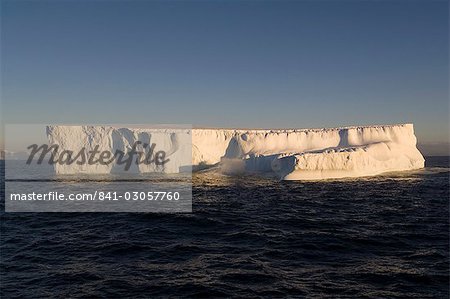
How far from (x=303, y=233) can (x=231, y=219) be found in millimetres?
4582

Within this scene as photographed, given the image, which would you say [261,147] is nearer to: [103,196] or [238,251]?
[103,196]

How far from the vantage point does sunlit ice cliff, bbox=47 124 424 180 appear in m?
39.9

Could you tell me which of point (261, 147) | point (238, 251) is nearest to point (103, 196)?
point (238, 251)

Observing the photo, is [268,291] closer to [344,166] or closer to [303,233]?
[303,233]

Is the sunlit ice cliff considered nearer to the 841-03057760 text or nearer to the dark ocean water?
the 841-03057760 text

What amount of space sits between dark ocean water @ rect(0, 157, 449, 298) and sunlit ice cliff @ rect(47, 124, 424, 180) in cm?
1500

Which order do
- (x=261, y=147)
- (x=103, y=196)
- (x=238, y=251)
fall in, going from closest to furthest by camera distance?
(x=238, y=251), (x=103, y=196), (x=261, y=147)

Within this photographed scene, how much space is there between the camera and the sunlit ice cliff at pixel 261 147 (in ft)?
131

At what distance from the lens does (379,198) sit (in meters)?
26.0

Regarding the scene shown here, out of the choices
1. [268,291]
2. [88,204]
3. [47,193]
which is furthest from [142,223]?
[47,193]

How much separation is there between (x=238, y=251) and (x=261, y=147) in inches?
1393

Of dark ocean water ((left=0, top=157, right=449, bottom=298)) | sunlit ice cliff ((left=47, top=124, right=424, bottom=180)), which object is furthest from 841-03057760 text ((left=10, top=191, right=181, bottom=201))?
sunlit ice cliff ((left=47, top=124, right=424, bottom=180))

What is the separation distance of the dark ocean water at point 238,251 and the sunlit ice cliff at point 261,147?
15.0 m

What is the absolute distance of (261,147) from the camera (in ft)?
160
